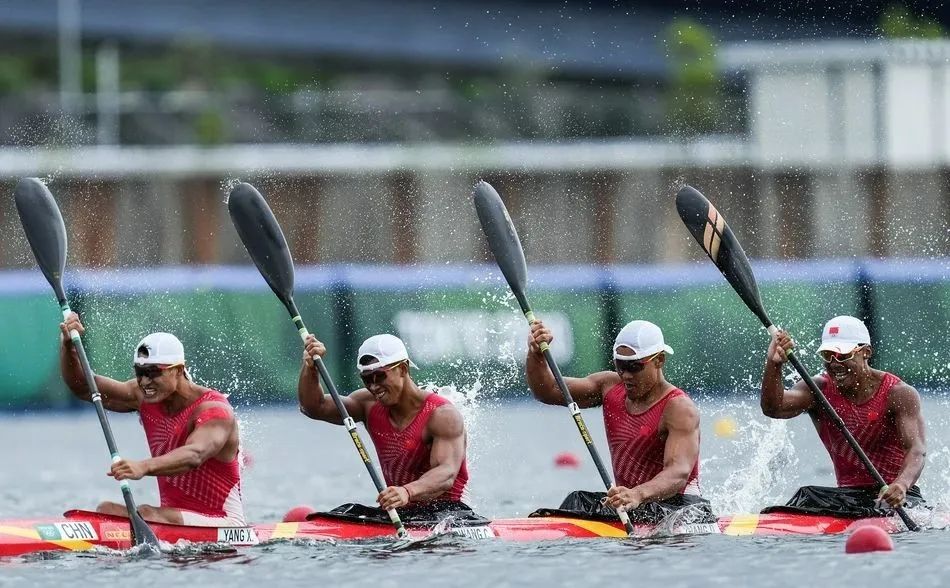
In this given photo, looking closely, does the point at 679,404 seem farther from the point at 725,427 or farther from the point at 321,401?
the point at 725,427

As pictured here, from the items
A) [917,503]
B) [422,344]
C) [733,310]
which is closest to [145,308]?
[422,344]

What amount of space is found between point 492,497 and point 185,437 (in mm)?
5875

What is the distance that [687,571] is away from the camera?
12.1m

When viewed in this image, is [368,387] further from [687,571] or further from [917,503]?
[917,503]

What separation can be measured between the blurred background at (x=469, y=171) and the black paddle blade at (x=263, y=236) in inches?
368

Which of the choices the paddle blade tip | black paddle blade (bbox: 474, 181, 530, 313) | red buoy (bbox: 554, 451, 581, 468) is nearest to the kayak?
black paddle blade (bbox: 474, 181, 530, 313)

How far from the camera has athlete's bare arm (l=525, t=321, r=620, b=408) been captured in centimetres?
1421

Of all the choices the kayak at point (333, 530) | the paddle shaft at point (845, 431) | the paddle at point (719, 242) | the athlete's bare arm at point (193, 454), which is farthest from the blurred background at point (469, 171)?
the athlete's bare arm at point (193, 454)

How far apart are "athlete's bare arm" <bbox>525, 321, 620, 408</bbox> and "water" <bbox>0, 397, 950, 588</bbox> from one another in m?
1.45

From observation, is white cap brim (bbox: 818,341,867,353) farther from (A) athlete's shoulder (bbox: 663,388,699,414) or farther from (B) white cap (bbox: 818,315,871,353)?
(A) athlete's shoulder (bbox: 663,388,699,414)

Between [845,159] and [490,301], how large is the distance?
9021 mm

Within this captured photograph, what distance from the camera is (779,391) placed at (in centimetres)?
1398

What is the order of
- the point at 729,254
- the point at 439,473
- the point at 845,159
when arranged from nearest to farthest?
the point at 439,473, the point at 729,254, the point at 845,159

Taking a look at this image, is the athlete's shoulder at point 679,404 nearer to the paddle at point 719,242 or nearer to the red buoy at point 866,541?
the red buoy at point 866,541
